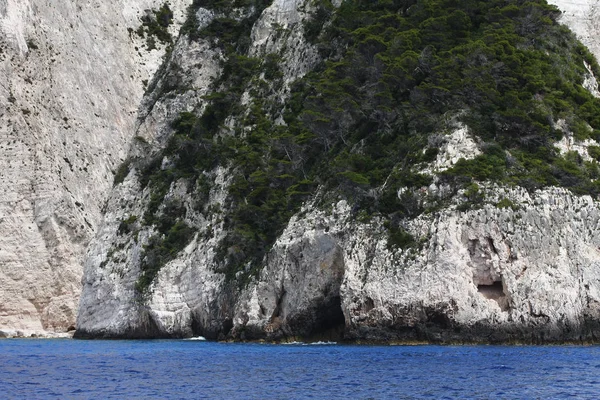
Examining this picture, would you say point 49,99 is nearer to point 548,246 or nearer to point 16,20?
point 16,20

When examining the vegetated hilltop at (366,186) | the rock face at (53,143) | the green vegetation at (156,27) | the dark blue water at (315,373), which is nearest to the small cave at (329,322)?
the vegetated hilltop at (366,186)

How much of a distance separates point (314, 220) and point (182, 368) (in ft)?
48.6

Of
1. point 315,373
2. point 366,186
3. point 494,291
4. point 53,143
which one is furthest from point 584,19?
point 53,143

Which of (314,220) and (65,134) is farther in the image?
(65,134)

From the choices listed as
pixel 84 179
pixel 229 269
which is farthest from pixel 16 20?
pixel 229 269

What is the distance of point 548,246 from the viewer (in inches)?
1578

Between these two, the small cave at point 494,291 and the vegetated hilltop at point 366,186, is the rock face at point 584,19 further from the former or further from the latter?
the small cave at point 494,291

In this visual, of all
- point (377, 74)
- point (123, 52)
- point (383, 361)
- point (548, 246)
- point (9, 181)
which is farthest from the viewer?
point (123, 52)

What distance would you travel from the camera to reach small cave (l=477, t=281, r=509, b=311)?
40.1 meters

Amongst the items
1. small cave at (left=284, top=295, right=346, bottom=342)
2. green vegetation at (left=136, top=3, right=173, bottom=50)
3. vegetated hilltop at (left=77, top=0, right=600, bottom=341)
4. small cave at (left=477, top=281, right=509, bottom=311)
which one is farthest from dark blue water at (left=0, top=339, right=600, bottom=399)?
green vegetation at (left=136, top=3, right=173, bottom=50)

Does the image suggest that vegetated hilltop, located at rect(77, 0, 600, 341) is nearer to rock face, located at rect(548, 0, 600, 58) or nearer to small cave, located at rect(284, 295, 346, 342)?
small cave, located at rect(284, 295, 346, 342)

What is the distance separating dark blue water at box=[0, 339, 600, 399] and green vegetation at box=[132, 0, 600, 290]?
8.53 m

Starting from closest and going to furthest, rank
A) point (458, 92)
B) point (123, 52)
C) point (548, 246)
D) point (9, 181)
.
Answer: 1. point (548, 246)
2. point (458, 92)
3. point (9, 181)
4. point (123, 52)

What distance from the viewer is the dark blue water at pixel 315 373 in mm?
25438
